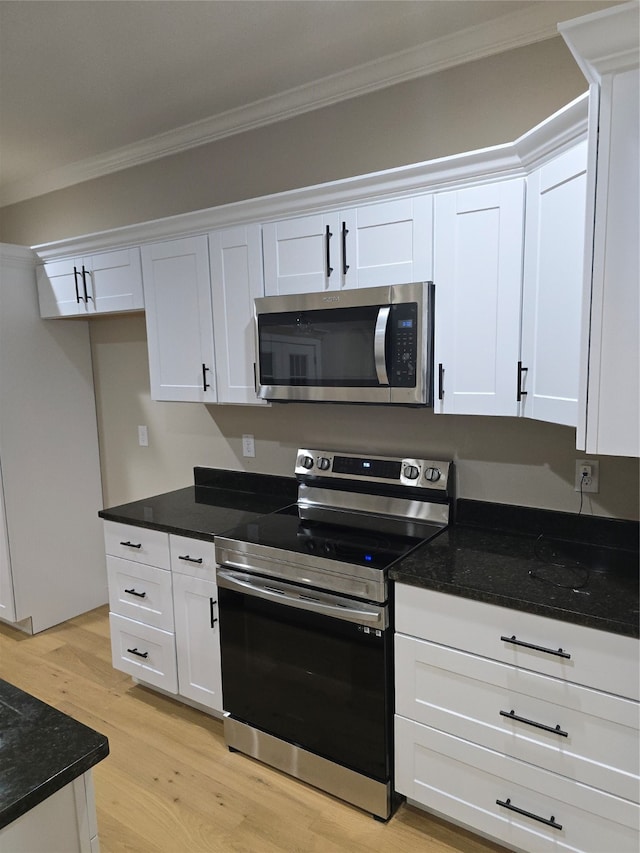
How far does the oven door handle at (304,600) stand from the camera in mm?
1860

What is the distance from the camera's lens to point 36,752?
0.96m

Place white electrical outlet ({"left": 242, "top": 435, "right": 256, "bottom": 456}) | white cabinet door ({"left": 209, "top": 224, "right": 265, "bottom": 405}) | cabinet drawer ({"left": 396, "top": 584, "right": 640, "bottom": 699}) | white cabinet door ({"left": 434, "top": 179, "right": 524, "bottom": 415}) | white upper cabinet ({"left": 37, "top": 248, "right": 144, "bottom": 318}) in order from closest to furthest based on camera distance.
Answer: cabinet drawer ({"left": 396, "top": 584, "right": 640, "bottom": 699}) → white cabinet door ({"left": 434, "top": 179, "right": 524, "bottom": 415}) → white cabinet door ({"left": 209, "top": 224, "right": 265, "bottom": 405}) → white upper cabinet ({"left": 37, "top": 248, "right": 144, "bottom": 318}) → white electrical outlet ({"left": 242, "top": 435, "right": 256, "bottom": 456})

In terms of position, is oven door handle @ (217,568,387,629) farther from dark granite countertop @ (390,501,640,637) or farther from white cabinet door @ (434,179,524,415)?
white cabinet door @ (434,179,524,415)

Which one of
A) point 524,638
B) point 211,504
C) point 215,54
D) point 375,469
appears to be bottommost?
point 524,638

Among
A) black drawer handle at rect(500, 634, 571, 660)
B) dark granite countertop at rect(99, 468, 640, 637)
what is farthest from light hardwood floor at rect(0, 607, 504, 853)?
dark granite countertop at rect(99, 468, 640, 637)

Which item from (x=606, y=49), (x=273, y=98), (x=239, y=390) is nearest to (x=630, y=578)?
(x=606, y=49)

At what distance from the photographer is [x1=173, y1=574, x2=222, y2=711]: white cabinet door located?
2.34m

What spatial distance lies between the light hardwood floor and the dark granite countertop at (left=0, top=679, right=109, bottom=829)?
1187 millimetres

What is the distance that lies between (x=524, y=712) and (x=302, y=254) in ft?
5.71

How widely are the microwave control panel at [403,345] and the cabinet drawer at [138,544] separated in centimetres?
119

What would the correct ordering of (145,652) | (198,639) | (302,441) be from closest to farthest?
1. (198,639)
2. (145,652)
3. (302,441)

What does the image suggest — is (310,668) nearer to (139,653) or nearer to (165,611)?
(165,611)

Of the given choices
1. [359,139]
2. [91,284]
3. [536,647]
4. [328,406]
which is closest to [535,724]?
[536,647]

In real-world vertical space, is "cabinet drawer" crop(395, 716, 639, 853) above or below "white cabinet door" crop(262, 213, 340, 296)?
below
